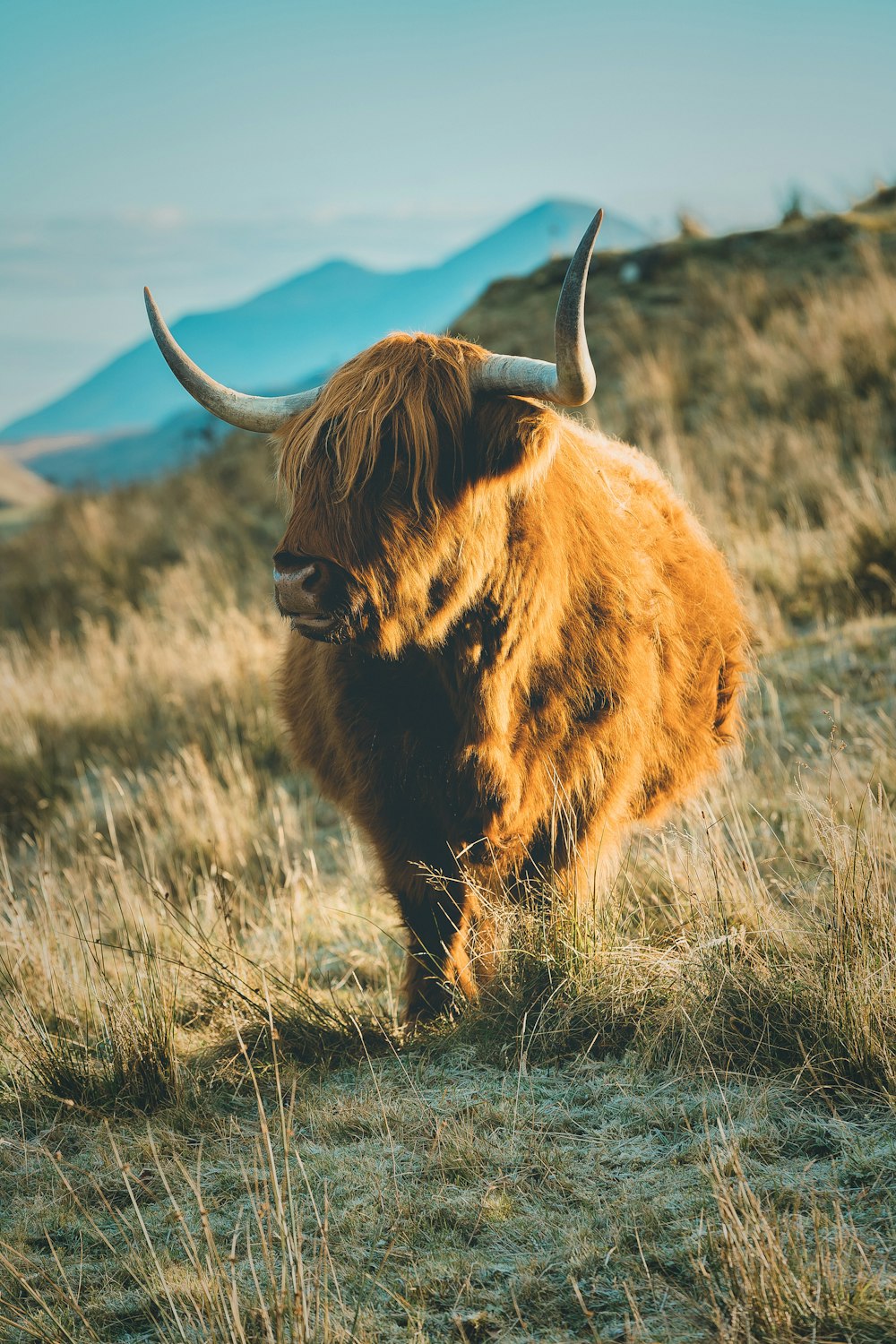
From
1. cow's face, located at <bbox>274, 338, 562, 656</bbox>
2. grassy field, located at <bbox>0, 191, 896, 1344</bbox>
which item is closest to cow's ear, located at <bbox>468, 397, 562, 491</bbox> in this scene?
cow's face, located at <bbox>274, 338, 562, 656</bbox>

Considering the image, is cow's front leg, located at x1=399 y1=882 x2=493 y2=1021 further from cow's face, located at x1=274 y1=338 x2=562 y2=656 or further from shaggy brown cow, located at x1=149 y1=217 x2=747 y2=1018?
cow's face, located at x1=274 y1=338 x2=562 y2=656

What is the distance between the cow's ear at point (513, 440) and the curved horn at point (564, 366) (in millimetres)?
45

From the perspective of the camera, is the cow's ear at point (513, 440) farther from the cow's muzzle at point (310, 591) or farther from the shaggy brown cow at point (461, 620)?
the cow's muzzle at point (310, 591)

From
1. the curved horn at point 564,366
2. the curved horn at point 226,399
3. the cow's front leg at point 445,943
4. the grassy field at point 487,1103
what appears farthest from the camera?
the curved horn at point 226,399

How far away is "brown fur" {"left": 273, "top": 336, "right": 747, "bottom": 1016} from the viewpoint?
256 cm

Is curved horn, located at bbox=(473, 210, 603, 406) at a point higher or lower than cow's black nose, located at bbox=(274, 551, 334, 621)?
higher

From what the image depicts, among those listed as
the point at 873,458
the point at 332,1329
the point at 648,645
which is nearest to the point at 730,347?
the point at 873,458

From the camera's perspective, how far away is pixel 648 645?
2936 mm

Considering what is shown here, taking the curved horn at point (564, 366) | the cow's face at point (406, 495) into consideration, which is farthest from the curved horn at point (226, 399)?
the curved horn at point (564, 366)

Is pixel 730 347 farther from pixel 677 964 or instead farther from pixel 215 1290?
pixel 215 1290

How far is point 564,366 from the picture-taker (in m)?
2.31

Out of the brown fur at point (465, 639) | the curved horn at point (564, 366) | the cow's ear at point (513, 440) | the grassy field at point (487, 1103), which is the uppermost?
the curved horn at point (564, 366)

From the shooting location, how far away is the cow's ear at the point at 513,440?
2570mm

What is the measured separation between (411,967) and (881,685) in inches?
127
